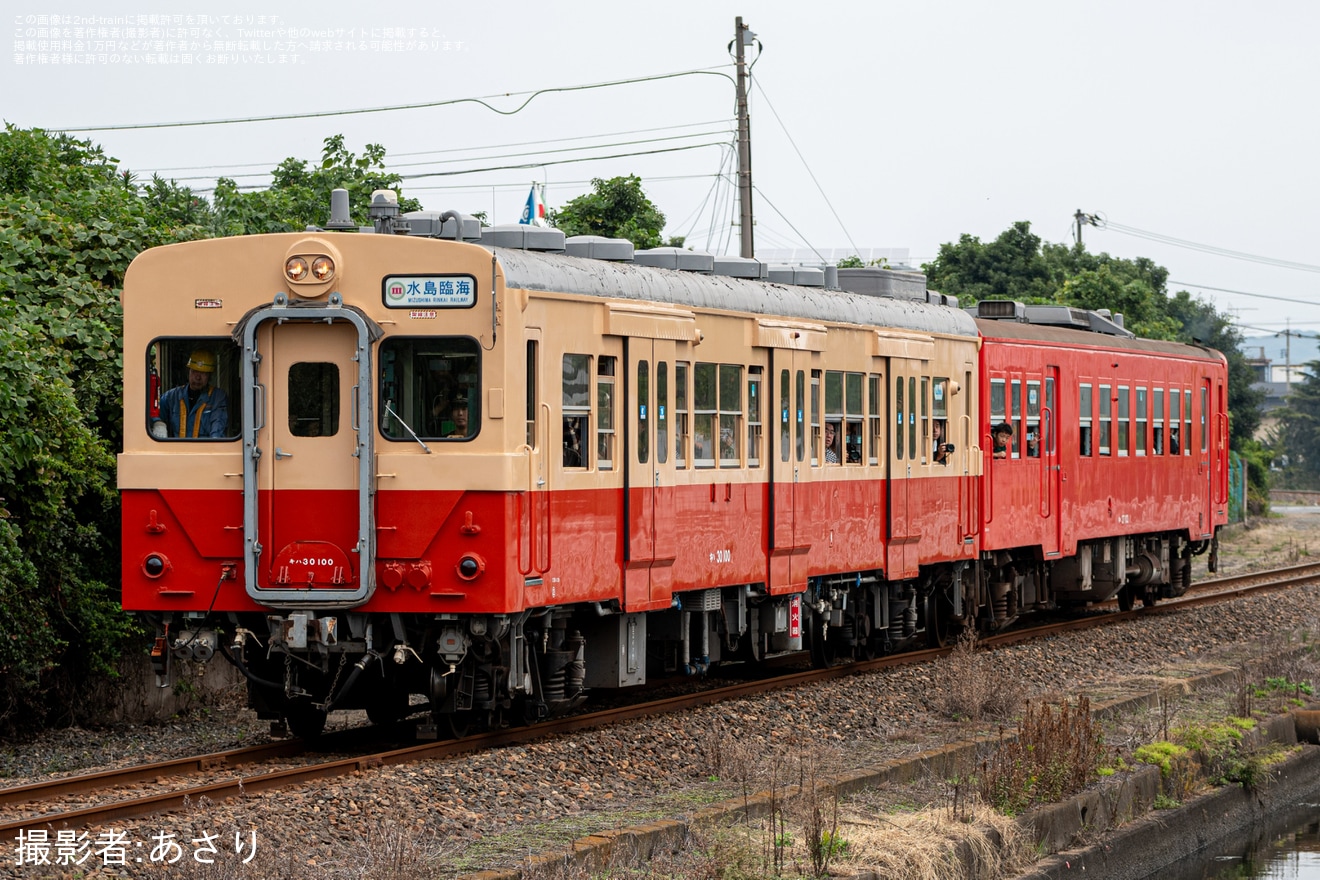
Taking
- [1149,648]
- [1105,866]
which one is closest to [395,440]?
[1105,866]

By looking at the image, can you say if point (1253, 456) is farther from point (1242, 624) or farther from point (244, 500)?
point (244, 500)

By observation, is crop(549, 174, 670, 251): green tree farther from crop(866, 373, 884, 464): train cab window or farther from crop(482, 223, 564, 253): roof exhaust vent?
crop(482, 223, 564, 253): roof exhaust vent

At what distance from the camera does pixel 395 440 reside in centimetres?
1185

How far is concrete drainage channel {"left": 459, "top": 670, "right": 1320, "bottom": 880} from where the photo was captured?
8.85m

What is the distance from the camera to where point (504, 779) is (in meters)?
10.8

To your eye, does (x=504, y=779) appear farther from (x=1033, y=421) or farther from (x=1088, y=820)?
(x=1033, y=421)

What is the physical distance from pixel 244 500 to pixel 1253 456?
4378cm

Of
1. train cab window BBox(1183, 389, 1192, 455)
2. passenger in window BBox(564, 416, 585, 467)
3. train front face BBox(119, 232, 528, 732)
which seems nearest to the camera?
train front face BBox(119, 232, 528, 732)

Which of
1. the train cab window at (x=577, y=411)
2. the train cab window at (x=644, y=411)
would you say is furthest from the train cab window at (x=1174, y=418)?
the train cab window at (x=577, y=411)

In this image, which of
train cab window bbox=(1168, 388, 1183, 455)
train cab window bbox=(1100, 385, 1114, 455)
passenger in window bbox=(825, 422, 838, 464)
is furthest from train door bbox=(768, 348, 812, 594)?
train cab window bbox=(1168, 388, 1183, 455)

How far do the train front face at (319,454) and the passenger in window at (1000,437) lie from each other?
9.42 m

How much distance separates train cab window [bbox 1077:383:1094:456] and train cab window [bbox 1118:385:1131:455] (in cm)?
92

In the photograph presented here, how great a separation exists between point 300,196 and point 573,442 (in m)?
10.9

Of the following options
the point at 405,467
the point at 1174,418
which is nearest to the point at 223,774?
the point at 405,467
